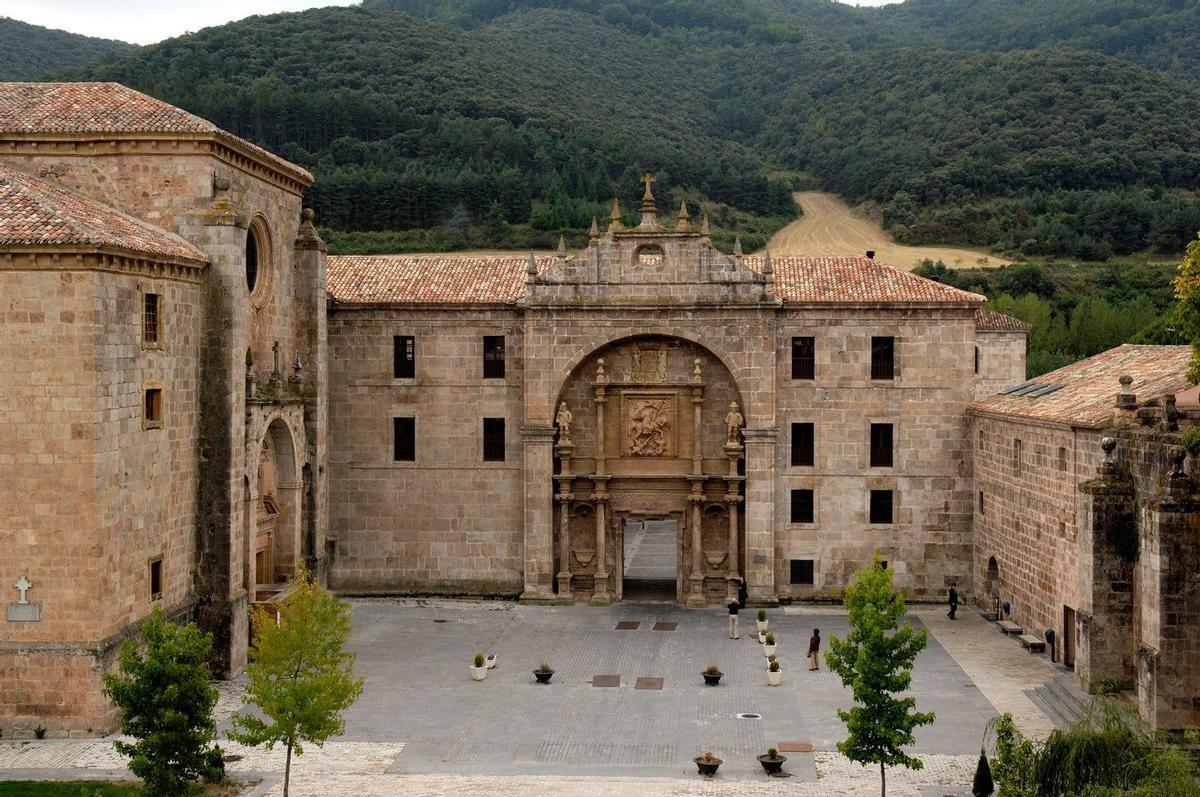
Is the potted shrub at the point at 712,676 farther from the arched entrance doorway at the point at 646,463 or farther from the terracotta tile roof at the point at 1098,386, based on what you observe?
the terracotta tile roof at the point at 1098,386

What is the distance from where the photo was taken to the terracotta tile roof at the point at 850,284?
38.8 metres

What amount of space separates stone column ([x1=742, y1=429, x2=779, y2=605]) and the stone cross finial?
2151 centimetres

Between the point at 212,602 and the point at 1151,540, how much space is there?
21153mm

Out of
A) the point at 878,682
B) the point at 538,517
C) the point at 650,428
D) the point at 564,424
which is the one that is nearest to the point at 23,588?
the point at 878,682

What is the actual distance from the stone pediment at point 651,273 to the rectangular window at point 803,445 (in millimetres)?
4330

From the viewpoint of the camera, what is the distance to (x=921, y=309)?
38.9m

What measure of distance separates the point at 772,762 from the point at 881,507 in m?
17.5

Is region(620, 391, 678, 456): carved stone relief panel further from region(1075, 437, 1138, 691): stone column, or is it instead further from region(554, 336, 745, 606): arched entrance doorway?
region(1075, 437, 1138, 691): stone column

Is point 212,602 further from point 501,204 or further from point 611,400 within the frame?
point 501,204

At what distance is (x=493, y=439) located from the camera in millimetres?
40469

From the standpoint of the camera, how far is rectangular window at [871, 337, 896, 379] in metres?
39.3

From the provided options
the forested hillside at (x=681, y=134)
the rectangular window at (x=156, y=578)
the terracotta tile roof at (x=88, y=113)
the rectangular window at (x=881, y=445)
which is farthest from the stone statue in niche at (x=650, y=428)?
the forested hillside at (x=681, y=134)

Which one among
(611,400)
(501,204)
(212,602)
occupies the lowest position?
(212,602)

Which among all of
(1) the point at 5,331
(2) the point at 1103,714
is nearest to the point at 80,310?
(1) the point at 5,331
